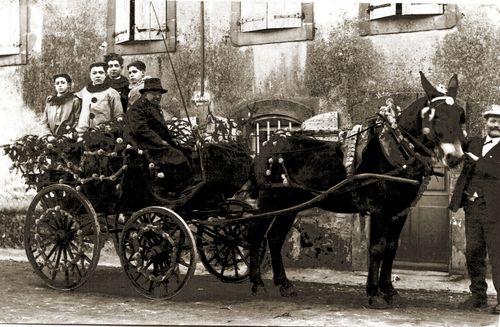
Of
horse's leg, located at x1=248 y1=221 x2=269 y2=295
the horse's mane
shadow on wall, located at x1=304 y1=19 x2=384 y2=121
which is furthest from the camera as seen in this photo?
shadow on wall, located at x1=304 y1=19 x2=384 y2=121

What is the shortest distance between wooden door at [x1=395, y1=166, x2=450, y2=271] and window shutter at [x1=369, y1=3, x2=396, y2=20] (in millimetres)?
1633

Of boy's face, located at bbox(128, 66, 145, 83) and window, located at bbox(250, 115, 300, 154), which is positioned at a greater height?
boy's face, located at bbox(128, 66, 145, 83)

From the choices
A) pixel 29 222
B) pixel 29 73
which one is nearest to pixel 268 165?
pixel 29 222

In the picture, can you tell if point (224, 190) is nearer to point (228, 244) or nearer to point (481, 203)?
point (228, 244)

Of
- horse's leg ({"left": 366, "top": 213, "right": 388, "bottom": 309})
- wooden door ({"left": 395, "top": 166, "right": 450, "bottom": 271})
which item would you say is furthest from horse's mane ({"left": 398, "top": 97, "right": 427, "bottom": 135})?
wooden door ({"left": 395, "top": 166, "right": 450, "bottom": 271})

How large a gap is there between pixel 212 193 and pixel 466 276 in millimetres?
2509

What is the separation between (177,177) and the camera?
567 cm

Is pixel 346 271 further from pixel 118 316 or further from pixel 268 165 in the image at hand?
Answer: pixel 118 316

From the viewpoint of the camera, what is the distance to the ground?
4988 millimetres

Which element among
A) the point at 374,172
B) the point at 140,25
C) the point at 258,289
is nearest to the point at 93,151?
the point at 140,25

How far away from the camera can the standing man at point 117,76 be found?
671 cm

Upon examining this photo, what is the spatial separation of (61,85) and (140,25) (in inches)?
44.0

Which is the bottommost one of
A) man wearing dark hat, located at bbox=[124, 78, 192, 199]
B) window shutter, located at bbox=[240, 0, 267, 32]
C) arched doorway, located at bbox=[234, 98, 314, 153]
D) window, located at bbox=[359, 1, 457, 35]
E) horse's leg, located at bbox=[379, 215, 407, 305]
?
horse's leg, located at bbox=[379, 215, 407, 305]

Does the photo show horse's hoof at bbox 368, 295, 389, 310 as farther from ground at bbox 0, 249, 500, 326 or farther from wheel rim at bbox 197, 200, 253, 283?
wheel rim at bbox 197, 200, 253, 283
